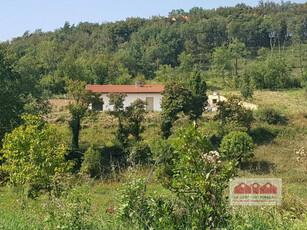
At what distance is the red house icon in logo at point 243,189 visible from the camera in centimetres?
427

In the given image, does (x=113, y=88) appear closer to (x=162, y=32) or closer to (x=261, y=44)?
(x=162, y=32)

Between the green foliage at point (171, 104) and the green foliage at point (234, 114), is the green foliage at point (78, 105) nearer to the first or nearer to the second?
the green foliage at point (171, 104)

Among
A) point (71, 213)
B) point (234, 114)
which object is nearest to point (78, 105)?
point (234, 114)

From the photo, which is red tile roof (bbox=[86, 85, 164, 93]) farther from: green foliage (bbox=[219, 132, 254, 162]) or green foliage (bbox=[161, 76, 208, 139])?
green foliage (bbox=[219, 132, 254, 162])

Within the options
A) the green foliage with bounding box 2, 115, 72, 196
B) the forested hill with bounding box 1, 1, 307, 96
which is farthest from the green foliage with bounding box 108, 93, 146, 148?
the forested hill with bounding box 1, 1, 307, 96

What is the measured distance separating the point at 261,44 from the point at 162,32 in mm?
Answer: 20167

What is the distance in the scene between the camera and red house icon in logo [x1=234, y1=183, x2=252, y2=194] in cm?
427

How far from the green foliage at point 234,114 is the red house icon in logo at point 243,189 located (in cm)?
1712

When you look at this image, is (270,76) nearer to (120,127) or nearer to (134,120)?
(134,120)

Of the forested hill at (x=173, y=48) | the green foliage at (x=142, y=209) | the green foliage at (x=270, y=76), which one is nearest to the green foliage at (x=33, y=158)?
the green foliage at (x=142, y=209)

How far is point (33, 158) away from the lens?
9820 millimetres

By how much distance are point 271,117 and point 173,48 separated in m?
39.4

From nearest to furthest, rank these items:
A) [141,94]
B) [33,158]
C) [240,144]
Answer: [33,158] < [240,144] < [141,94]

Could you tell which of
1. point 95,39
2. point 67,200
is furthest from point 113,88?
point 95,39
